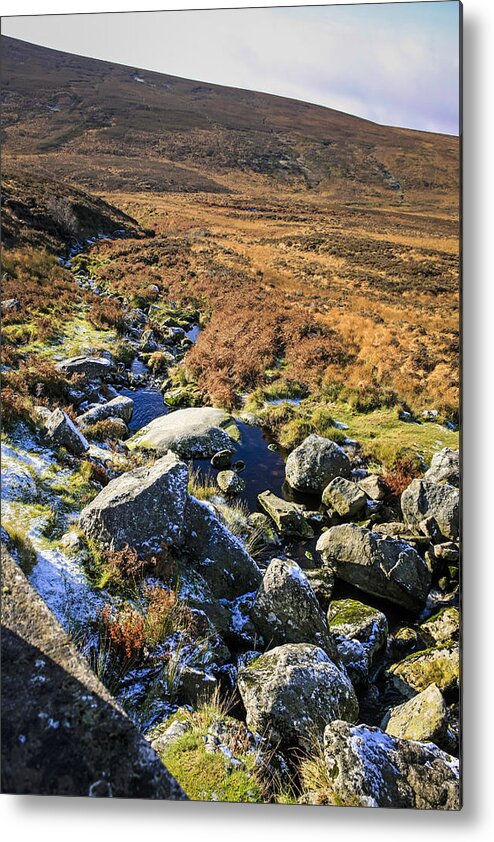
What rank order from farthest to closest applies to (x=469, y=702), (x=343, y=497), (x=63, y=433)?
(x=343, y=497) → (x=63, y=433) → (x=469, y=702)

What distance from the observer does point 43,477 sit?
18.7 ft

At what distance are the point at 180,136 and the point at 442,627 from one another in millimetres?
5224

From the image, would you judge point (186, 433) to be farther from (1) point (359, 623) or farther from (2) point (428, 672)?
(2) point (428, 672)

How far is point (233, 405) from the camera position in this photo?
20.7 feet

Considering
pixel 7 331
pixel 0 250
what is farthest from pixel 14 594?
pixel 0 250

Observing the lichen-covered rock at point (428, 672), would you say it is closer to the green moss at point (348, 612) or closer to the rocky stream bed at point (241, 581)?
the rocky stream bed at point (241, 581)

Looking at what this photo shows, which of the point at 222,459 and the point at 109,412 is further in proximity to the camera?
the point at 222,459

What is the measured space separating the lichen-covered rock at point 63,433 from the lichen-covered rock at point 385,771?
10.5ft

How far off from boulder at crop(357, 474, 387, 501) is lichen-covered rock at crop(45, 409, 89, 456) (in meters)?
2.63

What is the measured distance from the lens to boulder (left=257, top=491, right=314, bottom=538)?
6023mm

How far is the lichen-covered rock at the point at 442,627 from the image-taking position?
199 inches

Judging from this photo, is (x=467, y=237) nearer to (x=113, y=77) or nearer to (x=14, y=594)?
(x=113, y=77)

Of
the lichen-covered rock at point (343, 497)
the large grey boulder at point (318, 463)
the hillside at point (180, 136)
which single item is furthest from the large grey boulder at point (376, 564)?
the hillside at point (180, 136)

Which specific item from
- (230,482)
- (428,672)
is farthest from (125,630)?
(428,672)
